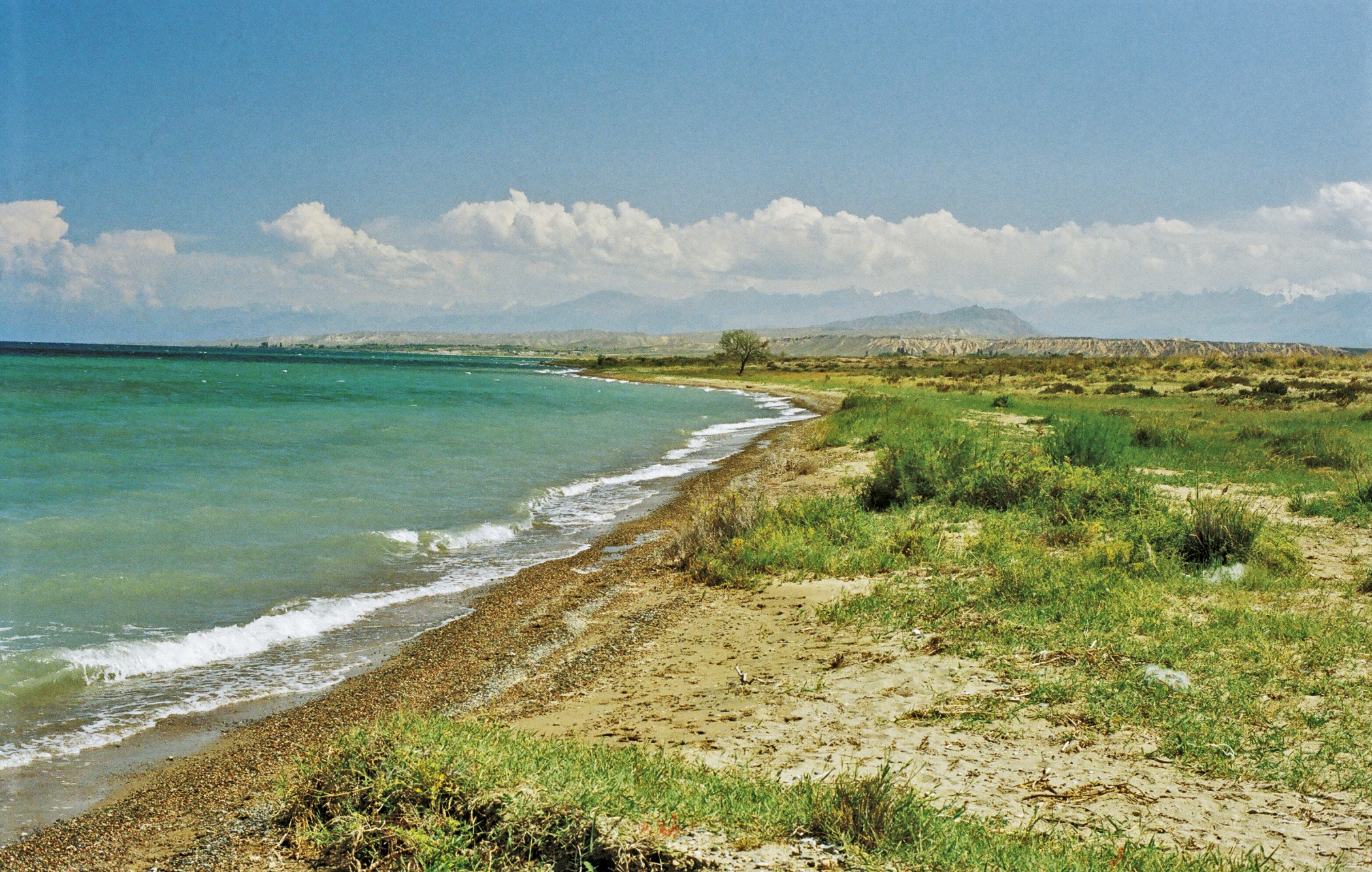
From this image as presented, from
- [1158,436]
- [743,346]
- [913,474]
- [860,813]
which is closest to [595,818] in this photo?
[860,813]

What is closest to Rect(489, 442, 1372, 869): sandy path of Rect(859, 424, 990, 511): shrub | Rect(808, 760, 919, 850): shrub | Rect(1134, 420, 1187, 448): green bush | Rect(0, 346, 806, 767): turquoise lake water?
Rect(808, 760, 919, 850): shrub

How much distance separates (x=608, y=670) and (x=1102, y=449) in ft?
42.8

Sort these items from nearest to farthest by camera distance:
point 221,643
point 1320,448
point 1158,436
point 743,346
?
point 221,643
point 1320,448
point 1158,436
point 743,346

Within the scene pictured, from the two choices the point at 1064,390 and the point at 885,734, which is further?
the point at 1064,390

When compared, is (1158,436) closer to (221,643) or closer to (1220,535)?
(1220,535)

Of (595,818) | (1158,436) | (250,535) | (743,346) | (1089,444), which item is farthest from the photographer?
(743,346)

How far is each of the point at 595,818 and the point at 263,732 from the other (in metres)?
4.98

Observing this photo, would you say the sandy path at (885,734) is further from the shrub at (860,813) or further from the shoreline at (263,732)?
the shoreline at (263,732)

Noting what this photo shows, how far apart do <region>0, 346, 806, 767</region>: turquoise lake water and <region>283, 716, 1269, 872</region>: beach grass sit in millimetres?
4439

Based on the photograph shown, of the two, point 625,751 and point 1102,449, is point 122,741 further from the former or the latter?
point 1102,449

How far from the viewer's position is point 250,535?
49.4 feet

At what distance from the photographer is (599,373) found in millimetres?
120875

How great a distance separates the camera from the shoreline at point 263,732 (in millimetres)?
5414

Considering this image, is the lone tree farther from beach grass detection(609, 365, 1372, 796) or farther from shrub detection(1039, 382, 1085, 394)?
beach grass detection(609, 365, 1372, 796)
